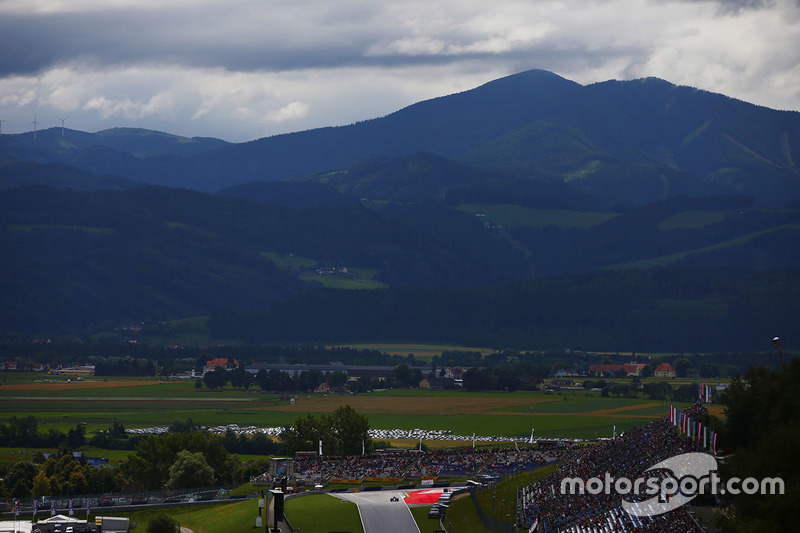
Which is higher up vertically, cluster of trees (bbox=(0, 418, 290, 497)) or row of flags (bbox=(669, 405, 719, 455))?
row of flags (bbox=(669, 405, 719, 455))

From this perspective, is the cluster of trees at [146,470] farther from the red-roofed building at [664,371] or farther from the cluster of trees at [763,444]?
the red-roofed building at [664,371]

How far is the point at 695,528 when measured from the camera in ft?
149

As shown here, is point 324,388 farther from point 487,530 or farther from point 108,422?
point 487,530

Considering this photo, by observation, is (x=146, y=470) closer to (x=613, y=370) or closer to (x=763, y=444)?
(x=763, y=444)

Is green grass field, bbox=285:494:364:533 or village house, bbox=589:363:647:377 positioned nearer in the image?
green grass field, bbox=285:494:364:533

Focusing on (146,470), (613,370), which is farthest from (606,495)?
(613,370)

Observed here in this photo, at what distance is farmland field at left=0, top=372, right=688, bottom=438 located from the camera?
120 m

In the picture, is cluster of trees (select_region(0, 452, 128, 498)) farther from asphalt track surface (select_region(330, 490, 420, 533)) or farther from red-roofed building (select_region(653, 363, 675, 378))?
red-roofed building (select_region(653, 363, 675, 378))

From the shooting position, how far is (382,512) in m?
65.0

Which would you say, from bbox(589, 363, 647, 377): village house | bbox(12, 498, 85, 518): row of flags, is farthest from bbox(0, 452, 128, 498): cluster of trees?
bbox(589, 363, 647, 377): village house

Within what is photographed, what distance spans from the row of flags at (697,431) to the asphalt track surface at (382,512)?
47.0ft

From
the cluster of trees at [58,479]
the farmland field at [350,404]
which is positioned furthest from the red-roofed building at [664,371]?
the cluster of trees at [58,479]

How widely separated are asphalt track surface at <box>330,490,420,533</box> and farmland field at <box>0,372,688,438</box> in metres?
35.7

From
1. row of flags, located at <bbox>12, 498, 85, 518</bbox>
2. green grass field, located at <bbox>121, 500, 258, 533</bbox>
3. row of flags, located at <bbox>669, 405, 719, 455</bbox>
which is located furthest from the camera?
row of flags, located at <bbox>12, 498, 85, 518</bbox>
